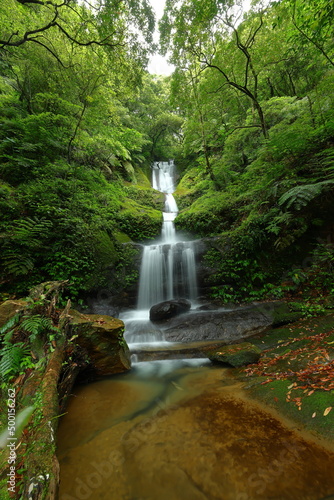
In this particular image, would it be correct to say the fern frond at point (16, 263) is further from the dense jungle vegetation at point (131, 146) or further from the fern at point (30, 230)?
the fern at point (30, 230)

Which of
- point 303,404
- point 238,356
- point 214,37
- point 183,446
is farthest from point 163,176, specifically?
point 183,446

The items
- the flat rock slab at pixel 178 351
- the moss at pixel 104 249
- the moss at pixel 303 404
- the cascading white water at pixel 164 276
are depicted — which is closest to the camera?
the moss at pixel 303 404

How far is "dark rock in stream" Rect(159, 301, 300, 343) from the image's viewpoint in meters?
5.09

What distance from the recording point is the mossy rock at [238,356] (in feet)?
12.0

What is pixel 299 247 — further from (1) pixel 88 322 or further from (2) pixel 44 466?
(2) pixel 44 466

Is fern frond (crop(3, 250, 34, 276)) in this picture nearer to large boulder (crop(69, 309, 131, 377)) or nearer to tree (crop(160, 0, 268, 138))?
large boulder (crop(69, 309, 131, 377))

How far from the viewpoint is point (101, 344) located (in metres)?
3.68

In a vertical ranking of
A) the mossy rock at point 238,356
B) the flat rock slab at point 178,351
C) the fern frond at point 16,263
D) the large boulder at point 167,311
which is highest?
the fern frond at point 16,263

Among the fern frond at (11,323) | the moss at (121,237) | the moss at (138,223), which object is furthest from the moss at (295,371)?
the moss at (138,223)

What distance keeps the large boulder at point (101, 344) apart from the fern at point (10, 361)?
3.73 ft

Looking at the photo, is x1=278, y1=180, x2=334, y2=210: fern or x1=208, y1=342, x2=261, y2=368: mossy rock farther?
x1=278, y1=180, x2=334, y2=210: fern

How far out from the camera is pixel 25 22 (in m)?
6.83

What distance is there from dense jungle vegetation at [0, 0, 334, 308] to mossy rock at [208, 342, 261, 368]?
2895 millimetres

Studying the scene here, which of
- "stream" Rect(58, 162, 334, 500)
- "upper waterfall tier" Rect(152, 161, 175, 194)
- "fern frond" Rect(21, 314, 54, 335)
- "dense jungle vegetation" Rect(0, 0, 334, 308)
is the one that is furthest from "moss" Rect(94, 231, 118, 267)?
"upper waterfall tier" Rect(152, 161, 175, 194)
